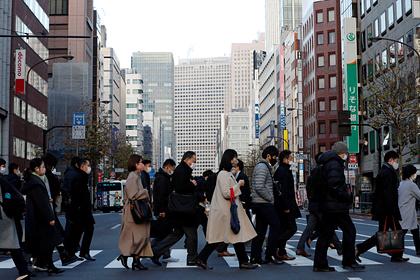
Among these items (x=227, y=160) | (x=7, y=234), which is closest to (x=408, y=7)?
(x=227, y=160)

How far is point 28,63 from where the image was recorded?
186 ft

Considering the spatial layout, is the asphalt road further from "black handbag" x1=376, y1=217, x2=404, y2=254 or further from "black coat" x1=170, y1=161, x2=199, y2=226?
"black coat" x1=170, y1=161, x2=199, y2=226

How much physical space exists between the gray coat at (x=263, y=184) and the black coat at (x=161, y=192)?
1674mm

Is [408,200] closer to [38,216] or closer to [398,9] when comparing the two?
[38,216]

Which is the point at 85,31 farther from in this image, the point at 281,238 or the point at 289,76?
the point at 281,238

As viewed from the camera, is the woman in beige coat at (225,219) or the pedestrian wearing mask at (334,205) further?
the woman in beige coat at (225,219)

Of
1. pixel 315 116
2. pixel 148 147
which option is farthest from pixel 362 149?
pixel 148 147

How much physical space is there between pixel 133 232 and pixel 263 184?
7.15 feet

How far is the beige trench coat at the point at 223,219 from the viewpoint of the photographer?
10562mm

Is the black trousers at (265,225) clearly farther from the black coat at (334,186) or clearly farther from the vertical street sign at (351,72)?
the vertical street sign at (351,72)

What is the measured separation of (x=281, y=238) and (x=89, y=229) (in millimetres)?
3377

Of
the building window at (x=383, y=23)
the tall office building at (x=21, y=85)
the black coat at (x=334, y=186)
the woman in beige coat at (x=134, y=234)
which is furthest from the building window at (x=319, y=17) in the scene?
the black coat at (x=334, y=186)

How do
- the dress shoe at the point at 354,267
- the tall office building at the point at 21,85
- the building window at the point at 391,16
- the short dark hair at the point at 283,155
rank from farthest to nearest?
the building window at the point at 391,16 < the tall office building at the point at 21,85 < the short dark hair at the point at 283,155 < the dress shoe at the point at 354,267

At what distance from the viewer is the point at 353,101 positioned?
6056 centimetres
